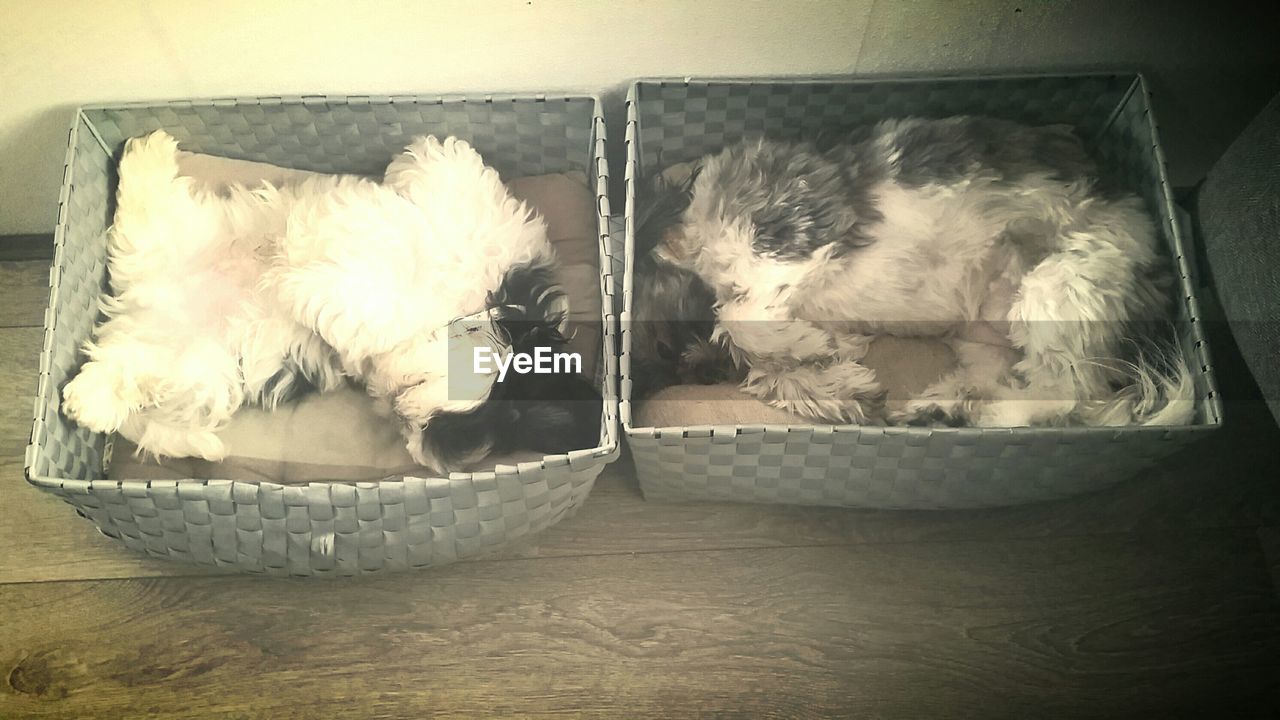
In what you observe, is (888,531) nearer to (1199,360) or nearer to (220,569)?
(1199,360)

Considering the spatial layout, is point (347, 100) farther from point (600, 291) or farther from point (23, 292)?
point (23, 292)

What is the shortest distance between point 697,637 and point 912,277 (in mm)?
584

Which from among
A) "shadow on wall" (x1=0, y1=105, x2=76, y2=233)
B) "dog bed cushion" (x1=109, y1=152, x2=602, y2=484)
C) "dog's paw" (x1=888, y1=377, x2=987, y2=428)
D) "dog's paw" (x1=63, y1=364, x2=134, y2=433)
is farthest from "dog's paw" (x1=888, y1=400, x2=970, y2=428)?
"shadow on wall" (x1=0, y1=105, x2=76, y2=233)

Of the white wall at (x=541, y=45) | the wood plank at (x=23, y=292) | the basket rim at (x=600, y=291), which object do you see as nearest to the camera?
the basket rim at (x=600, y=291)

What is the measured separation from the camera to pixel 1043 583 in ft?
4.26

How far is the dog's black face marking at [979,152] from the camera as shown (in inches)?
48.7

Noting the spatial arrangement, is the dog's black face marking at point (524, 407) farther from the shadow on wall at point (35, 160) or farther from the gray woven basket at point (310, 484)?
the shadow on wall at point (35, 160)

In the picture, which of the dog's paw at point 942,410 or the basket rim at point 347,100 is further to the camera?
the basket rim at point 347,100

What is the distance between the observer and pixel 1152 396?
1121 mm

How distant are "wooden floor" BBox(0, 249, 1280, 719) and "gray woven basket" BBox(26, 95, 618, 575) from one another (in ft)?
0.38

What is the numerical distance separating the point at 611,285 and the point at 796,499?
0.40 m

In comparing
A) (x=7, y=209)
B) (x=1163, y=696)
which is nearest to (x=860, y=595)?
(x=1163, y=696)

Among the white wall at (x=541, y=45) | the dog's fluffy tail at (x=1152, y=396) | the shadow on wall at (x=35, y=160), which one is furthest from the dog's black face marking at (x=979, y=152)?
the shadow on wall at (x=35, y=160)

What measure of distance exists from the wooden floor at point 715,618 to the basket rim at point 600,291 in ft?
0.70
